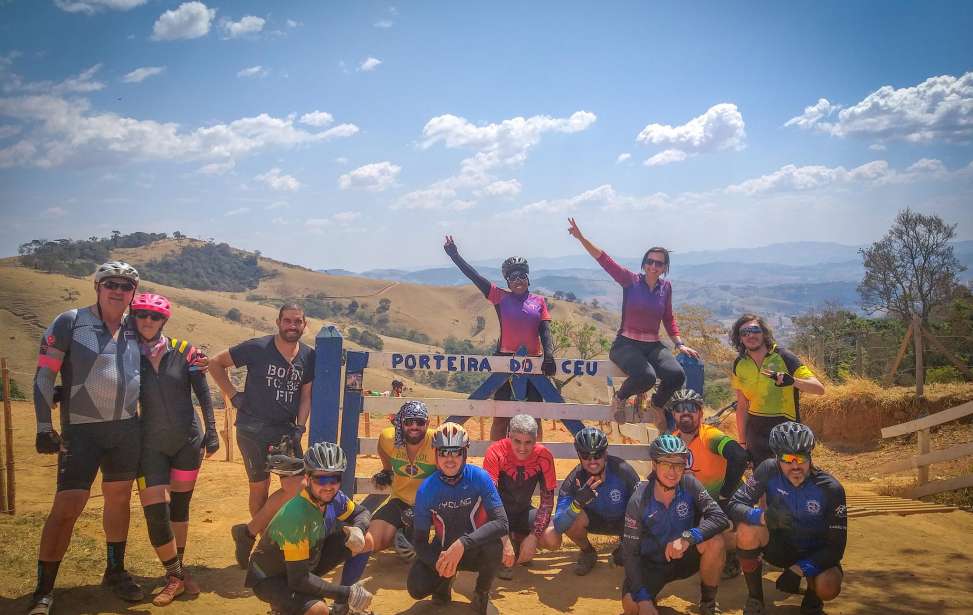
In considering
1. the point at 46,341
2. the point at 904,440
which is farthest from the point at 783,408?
the point at 904,440

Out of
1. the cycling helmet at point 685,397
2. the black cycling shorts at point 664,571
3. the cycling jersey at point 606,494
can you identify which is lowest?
the black cycling shorts at point 664,571

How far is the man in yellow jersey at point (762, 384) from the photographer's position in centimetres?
584

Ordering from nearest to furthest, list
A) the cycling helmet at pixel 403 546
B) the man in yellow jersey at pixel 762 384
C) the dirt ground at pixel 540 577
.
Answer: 1. the dirt ground at pixel 540 577
2. the cycling helmet at pixel 403 546
3. the man in yellow jersey at pixel 762 384

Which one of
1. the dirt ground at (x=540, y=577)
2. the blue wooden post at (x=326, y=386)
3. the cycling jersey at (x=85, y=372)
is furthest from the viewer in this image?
the blue wooden post at (x=326, y=386)

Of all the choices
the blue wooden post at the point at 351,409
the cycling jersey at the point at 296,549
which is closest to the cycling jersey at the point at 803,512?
the cycling jersey at the point at 296,549

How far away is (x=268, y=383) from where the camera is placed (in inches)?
221

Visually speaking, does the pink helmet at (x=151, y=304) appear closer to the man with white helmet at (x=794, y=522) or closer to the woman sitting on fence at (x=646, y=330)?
the woman sitting on fence at (x=646, y=330)

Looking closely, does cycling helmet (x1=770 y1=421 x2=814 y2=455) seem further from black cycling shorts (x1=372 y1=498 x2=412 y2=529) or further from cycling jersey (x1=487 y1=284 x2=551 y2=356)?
black cycling shorts (x1=372 y1=498 x2=412 y2=529)

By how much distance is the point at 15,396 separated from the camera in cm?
1571

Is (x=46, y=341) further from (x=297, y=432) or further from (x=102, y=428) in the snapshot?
(x=297, y=432)

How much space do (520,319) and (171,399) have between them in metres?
3.35

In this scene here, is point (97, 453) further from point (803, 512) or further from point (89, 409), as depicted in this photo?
point (803, 512)

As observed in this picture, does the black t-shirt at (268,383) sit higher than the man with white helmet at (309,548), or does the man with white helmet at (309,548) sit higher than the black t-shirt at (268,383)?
the black t-shirt at (268,383)

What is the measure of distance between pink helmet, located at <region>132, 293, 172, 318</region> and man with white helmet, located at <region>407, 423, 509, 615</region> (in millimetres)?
2298
